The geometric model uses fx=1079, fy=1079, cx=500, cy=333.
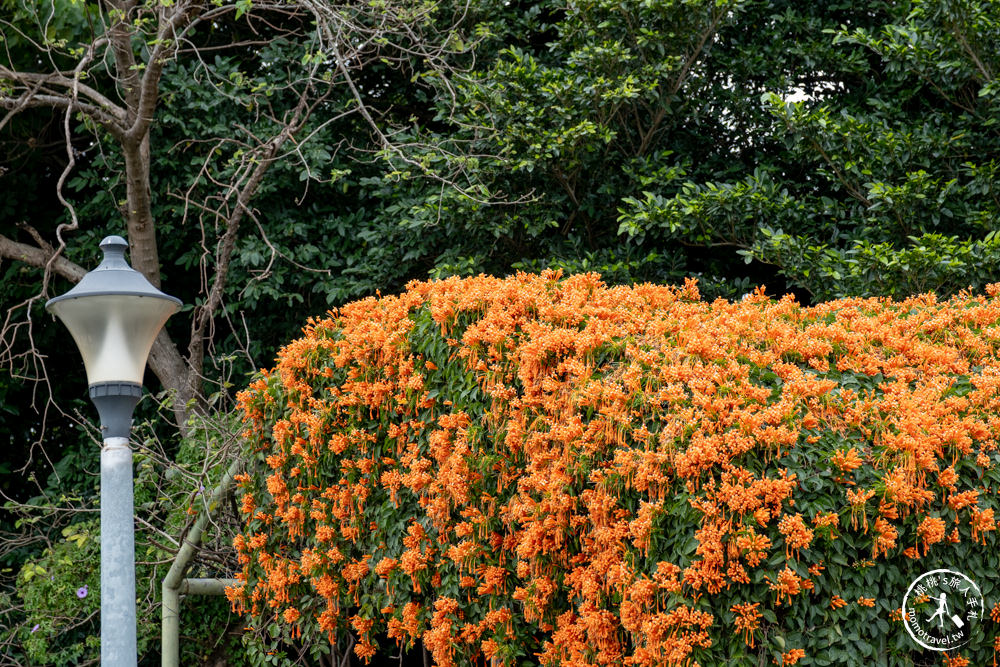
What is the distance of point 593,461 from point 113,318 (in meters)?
1.87

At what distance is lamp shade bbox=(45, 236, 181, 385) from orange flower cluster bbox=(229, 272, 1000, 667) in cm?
137

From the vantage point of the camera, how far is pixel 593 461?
4105 mm

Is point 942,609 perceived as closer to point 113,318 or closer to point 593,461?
point 593,461

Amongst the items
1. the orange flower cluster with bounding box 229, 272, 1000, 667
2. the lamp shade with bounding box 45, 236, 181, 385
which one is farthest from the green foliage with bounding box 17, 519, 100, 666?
the lamp shade with bounding box 45, 236, 181, 385

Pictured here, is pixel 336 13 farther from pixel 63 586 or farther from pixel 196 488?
pixel 63 586

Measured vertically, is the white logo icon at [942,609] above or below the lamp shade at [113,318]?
below

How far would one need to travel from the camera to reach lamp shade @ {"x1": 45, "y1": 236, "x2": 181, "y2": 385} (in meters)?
3.97

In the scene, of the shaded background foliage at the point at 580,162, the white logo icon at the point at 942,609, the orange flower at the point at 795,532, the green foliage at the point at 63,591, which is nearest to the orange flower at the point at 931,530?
the white logo icon at the point at 942,609

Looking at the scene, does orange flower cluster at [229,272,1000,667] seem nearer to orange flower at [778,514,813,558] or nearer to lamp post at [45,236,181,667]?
orange flower at [778,514,813,558]

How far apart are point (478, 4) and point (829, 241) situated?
11.7ft

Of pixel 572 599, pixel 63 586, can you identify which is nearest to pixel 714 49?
pixel 572 599

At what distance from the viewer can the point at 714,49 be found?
8.86 metres

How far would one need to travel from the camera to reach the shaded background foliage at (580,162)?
305 inches

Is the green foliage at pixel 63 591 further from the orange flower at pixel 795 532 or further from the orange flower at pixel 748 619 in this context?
the orange flower at pixel 795 532
